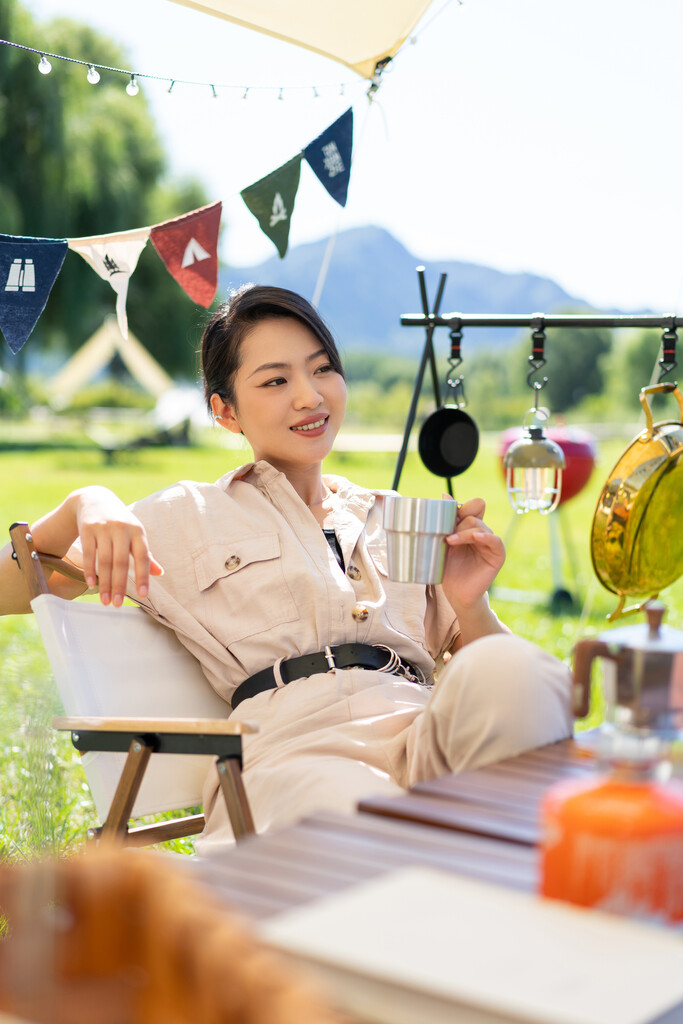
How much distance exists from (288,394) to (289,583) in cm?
40

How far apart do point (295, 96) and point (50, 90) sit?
16412mm

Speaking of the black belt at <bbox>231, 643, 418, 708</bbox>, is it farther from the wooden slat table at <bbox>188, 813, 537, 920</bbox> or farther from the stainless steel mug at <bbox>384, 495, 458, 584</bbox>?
the wooden slat table at <bbox>188, 813, 537, 920</bbox>

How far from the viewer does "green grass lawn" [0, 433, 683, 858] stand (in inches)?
29.0

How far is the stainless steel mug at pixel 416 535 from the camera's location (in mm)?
1621

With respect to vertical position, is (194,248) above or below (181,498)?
above

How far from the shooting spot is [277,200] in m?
2.90

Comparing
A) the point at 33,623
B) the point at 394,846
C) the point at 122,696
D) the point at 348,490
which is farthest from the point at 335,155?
the point at 33,623

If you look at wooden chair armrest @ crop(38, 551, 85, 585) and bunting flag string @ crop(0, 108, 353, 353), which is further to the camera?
bunting flag string @ crop(0, 108, 353, 353)

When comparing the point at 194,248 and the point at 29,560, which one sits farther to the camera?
the point at 194,248

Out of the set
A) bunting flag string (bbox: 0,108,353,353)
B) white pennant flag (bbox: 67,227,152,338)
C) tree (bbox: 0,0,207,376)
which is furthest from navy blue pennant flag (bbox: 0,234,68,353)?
tree (bbox: 0,0,207,376)

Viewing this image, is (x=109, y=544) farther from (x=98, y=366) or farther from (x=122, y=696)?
(x=98, y=366)

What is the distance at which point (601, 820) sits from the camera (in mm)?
789

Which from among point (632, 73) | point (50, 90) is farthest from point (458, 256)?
point (50, 90)

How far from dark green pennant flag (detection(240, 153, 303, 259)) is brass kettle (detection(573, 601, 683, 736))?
2093mm
